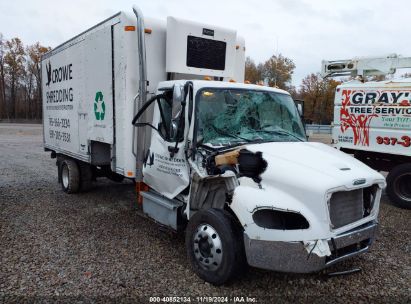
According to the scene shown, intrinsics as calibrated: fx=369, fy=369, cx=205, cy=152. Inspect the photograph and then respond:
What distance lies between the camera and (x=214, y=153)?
427 centimetres

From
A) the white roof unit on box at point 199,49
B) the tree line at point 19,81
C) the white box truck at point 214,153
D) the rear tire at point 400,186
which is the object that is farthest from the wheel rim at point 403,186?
the tree line at point 19,81

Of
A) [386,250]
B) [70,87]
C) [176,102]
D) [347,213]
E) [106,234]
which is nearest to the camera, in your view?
[347,213]

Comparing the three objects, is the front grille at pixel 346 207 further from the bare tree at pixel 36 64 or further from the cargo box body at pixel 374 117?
the bare tree at pixel 36 64

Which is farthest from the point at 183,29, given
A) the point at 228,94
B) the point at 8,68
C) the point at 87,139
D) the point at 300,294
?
the point at 8,68

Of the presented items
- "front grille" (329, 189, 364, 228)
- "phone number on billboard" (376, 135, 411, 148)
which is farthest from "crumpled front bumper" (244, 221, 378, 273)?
"phone number on billboard" (376, 135, 411, 148)

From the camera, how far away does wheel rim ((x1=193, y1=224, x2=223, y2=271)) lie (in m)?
3.99

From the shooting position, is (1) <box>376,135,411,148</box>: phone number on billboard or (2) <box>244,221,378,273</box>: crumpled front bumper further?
(1) <box>376,135,411,148</box>: phone number on billboard

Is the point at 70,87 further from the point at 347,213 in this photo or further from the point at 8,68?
Result: the point at 8,68

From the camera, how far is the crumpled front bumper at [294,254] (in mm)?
3533

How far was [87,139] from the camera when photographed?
703 centimetres

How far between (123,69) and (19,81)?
65.3 metres

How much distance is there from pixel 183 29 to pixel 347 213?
137 inches

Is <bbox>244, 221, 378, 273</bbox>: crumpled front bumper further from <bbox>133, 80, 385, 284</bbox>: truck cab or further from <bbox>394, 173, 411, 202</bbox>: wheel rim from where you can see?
<bbox>394, 173, 411, 202</bbox>: wheel rim

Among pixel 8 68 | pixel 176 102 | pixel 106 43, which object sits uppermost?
pixel 8 68
